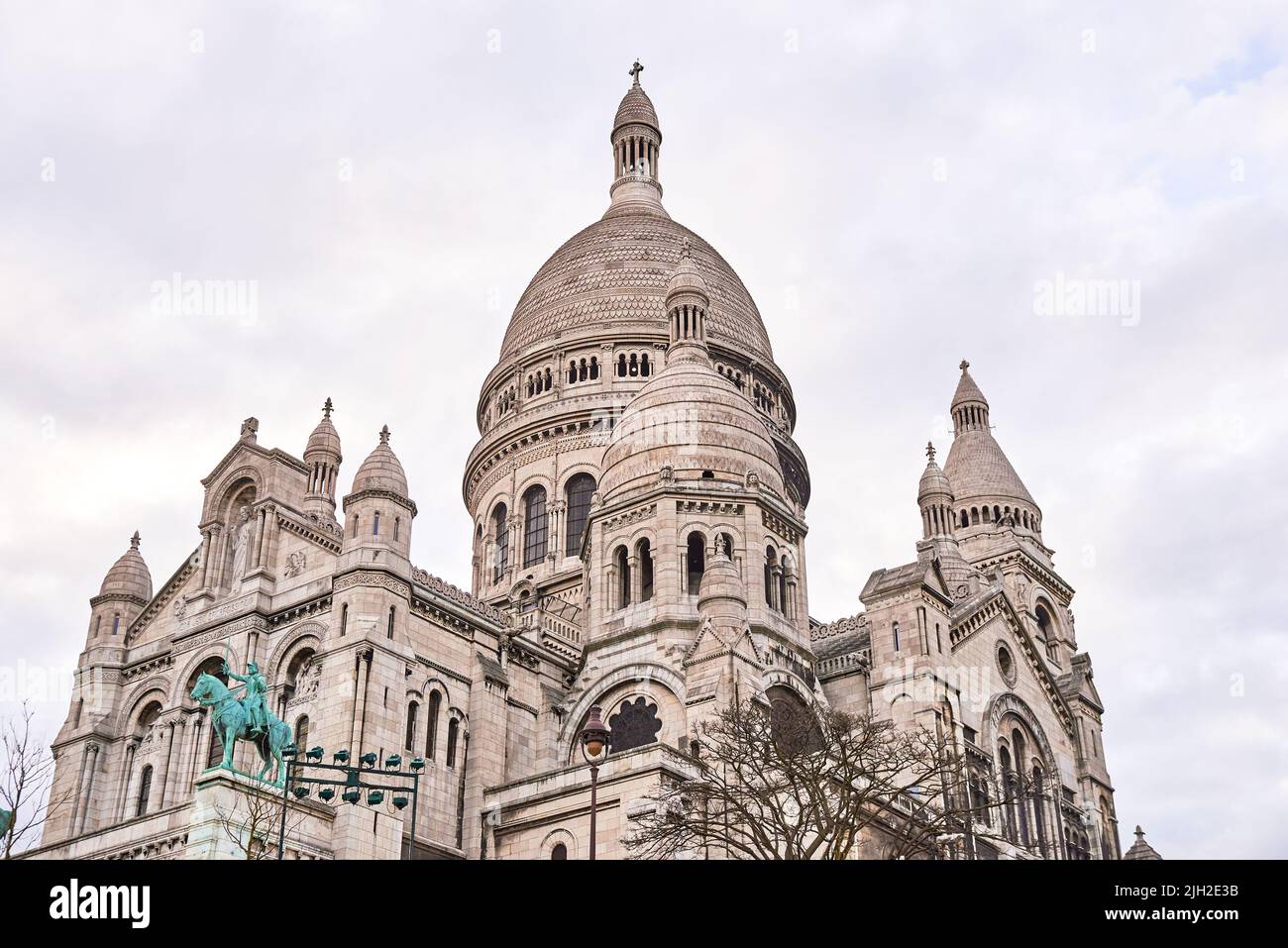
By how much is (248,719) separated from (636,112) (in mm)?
58938

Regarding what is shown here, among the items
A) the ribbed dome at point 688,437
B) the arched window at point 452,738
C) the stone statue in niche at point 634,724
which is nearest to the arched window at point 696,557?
the ribbed dome at point 688,437

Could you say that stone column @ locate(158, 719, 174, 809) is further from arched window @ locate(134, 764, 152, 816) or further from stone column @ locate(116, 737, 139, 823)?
stone column @ locate(116, 737, 139, 823)

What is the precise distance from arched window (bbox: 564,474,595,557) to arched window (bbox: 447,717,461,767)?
20.1 m

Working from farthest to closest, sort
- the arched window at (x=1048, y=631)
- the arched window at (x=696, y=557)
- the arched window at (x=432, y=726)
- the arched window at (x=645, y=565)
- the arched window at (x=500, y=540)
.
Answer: the arched window at (x=1048, y=631) → the arched window at (x=500, y=540) → the arched window at (x=645, y=565) → the arched window at (x=696, y=557) → the arched window at (x=432, y=726)

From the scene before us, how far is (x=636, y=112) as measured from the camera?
287 feet

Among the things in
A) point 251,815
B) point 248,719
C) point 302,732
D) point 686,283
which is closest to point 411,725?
point 302,732

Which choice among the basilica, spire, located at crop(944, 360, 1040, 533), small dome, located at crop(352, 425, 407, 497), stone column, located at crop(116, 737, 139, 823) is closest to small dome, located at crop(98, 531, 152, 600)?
the basilica

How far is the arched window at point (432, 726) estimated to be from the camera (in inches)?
1710

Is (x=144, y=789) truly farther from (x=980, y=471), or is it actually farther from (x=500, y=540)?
(x=980, y=471)

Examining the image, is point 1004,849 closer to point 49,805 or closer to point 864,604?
point 864,604

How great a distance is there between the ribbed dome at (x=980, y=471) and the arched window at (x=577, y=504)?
19533 mm

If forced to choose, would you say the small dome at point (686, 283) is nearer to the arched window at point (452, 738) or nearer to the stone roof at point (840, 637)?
the stone roof at point (840, 637)

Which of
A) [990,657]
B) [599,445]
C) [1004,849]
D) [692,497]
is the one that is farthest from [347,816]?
[599,445]

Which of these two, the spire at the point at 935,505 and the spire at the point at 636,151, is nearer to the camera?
the spire at the point at 935,505
